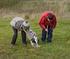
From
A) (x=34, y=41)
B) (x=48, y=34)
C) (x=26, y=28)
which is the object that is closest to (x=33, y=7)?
(x=48, y=34)

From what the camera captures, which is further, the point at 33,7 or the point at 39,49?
the point at 33,7

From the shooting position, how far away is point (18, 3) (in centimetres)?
2745

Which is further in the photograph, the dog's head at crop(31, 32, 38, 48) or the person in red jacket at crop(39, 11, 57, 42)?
Result: the person in red jacket at crop(39, 11, 57, 42)

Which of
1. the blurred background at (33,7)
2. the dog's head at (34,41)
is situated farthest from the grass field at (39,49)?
the blurred background at (33,7)

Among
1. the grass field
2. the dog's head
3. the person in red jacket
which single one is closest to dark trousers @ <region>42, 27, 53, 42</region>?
the person in red jacket

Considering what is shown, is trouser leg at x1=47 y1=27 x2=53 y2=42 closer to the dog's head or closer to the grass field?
the grass field

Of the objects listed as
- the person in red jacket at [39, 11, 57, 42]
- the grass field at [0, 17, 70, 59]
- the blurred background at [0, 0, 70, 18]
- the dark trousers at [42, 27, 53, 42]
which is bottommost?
the blurred background at [0, 0, 70, 18]

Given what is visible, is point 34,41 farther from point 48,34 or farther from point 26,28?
point 48,34

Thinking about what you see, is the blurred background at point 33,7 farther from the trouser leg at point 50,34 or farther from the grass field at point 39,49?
the trouser leg at point 50,34

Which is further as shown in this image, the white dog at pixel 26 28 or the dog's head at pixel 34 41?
the dog's head at pixel 34 41

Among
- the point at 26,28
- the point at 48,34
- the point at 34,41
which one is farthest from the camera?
the point at 48,34

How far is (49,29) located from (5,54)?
7.08 feet

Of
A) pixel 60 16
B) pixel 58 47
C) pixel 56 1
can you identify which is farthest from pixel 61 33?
pixel 56 1

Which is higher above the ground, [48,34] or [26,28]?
[26,28]
